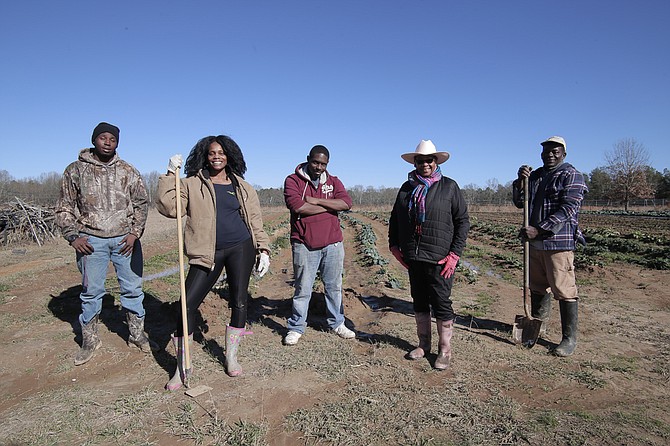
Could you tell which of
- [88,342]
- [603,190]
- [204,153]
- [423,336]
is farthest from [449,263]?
[603,190]

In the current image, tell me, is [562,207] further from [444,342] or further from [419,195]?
[444,342]

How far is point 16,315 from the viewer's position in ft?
18.9

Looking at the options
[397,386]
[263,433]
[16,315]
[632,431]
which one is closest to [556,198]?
[632,431]

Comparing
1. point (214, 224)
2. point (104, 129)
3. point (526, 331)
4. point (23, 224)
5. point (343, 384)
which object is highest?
point (104, 129)

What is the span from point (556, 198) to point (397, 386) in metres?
2.58

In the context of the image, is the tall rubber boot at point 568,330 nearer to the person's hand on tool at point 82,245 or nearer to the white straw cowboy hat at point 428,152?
the white straw cowboy hat at point 428,152

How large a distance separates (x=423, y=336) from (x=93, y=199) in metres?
3.56

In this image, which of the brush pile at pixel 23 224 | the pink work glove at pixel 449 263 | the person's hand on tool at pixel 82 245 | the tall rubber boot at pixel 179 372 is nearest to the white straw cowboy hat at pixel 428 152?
the pink work glove at pixel 449 263

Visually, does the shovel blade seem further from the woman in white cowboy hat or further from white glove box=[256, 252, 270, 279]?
white glove box=[256, 252, 270, 279]

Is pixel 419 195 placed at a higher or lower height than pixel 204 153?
lower

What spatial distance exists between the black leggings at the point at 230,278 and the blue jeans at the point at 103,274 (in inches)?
41.1

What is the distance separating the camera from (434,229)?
3809 mm

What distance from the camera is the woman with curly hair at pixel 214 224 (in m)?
3.50

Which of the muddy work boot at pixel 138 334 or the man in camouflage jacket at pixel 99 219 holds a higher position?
the man in camouflage jacket at pixel 99 219
